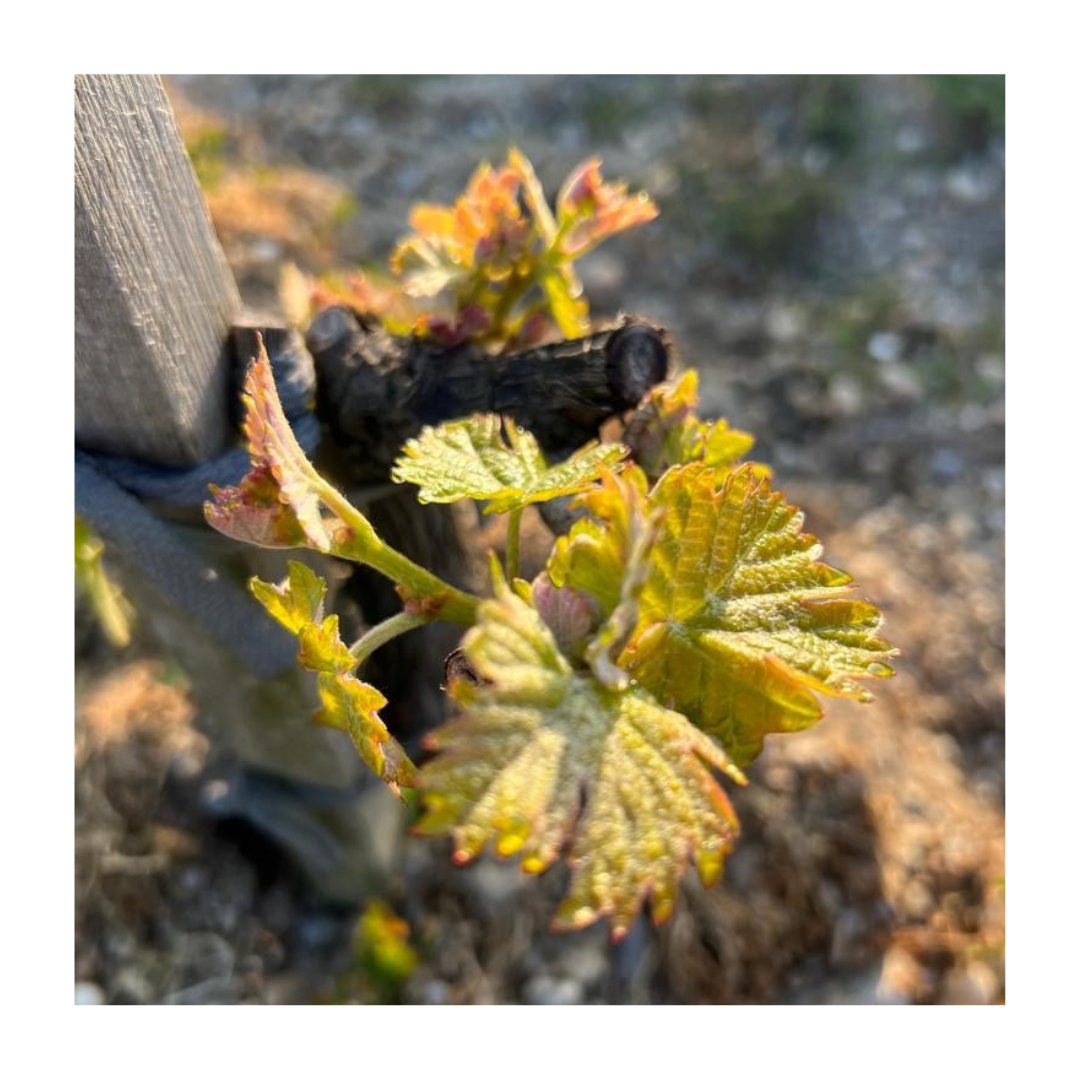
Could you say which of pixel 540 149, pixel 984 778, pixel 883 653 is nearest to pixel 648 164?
pixel 540 149

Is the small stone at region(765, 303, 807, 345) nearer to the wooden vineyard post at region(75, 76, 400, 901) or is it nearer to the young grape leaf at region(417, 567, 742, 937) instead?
the wooden vineyard post at region(75, 76, 400, 901)

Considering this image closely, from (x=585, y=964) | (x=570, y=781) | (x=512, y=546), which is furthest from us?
(x=585, y=964)

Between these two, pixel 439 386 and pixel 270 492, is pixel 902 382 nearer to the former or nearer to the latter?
pixel 439 386

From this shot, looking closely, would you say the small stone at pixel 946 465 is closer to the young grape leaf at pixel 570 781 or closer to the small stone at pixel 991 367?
the small stone at pixel 991 367

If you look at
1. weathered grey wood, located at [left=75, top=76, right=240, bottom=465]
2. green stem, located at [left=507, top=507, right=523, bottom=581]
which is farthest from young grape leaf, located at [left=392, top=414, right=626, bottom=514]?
weathered grey wood, located at [left=75, top=76, right=240, bottom=465]

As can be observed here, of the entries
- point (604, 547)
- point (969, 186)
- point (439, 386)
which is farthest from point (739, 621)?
point (969, 186)

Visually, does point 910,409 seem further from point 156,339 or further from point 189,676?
point 156,339
